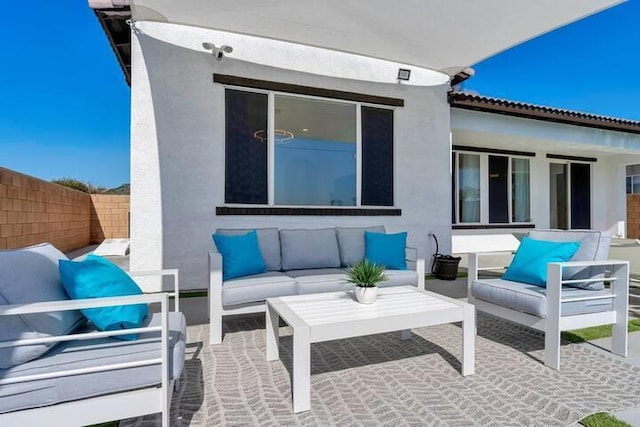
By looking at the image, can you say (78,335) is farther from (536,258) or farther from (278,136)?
(278,136)

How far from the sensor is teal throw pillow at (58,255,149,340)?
1940 mm

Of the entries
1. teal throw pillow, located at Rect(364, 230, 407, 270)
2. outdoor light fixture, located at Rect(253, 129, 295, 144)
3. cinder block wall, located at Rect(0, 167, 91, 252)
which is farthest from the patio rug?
cinder block wall, located at Rect(0, 167, 91, 252)

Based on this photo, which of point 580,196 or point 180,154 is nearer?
point 180,154

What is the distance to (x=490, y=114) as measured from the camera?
23.8 ft

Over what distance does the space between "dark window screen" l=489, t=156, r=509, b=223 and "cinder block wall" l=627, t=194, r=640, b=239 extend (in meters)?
5.91

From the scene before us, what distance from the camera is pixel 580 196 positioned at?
1064 cm

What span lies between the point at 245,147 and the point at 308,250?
2.22m

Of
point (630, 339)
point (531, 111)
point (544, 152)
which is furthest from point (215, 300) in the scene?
point (544, 152)

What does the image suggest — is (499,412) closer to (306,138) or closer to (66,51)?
(306,138)

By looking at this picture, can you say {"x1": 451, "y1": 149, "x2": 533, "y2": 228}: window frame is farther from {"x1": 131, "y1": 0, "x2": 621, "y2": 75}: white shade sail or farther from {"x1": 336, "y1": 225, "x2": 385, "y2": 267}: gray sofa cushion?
{"x1": 336, "y1": 225, "x2": 385, "y2": 267}: gray sofa cushion

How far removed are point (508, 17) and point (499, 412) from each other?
426 centimetres

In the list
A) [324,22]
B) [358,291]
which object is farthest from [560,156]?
[358,291]

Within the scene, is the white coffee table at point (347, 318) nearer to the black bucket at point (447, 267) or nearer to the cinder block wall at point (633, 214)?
the black bucket at point (447, 267)

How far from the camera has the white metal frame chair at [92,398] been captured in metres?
1.55
